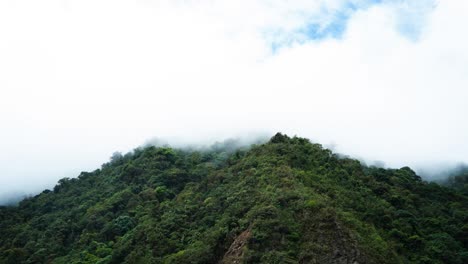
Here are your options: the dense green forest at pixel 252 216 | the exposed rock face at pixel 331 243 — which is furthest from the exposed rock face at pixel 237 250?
the exposed rock face at pixel 331 243

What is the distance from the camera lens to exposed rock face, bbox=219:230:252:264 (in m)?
34.2

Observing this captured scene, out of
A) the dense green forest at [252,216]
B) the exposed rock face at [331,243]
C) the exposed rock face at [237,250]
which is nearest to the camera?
the exposed rock face at [331,243]

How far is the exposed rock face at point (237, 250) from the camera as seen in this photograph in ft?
112

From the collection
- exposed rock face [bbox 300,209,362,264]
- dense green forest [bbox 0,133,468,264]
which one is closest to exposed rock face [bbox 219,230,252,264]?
dense green forest [bbox 0,133,468,264]

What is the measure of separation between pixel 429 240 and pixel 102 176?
50.3 metres

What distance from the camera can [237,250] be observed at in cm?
3512

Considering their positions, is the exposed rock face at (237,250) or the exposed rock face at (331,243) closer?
the exposed rock face at (331,243)

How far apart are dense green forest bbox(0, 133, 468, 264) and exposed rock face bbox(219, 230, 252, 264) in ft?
0.40

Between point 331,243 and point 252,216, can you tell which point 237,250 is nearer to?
point 252,216

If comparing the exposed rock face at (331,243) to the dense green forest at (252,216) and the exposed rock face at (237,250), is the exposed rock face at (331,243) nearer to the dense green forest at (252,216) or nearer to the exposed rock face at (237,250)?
the dense green forest at (252,216)

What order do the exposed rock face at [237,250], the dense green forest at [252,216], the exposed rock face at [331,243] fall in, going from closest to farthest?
the exposed rock face at [331,243] → the exposed rock face at [237,250] → the dense green forest at [252,216]

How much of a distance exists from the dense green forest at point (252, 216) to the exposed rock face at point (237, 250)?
12 centimetres

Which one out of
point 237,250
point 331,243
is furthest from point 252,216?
point 331,243

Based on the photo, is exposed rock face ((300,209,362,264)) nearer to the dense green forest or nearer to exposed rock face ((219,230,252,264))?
the dense green forest
